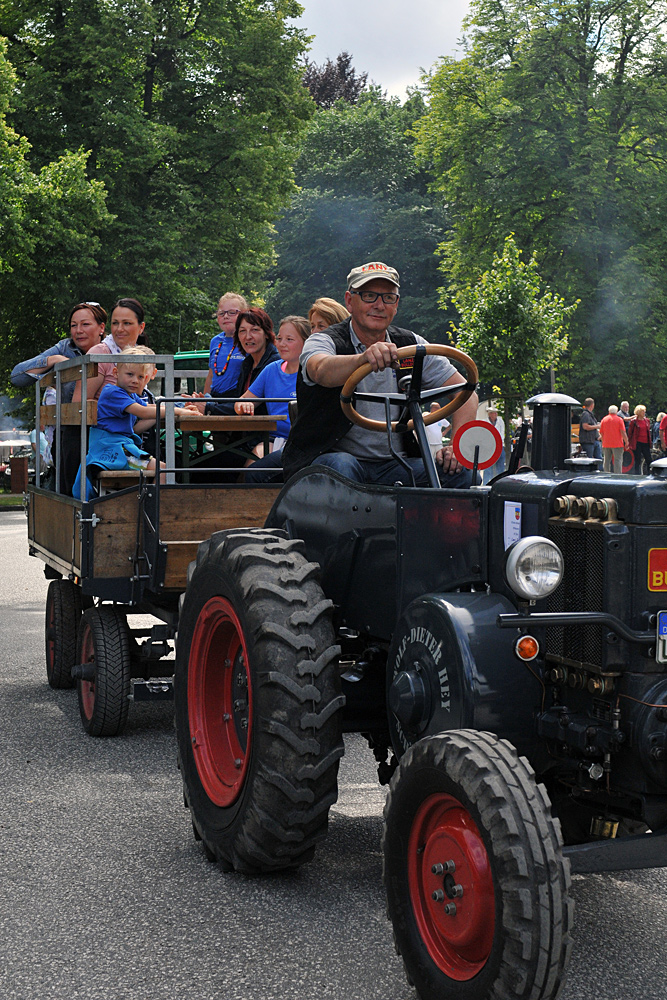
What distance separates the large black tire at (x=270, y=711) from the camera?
3791mm

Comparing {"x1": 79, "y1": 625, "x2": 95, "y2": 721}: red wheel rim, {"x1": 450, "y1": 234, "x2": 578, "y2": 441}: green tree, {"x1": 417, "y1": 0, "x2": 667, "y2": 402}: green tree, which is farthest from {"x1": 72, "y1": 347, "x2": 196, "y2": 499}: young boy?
{"x1": 417, "y1": 0, "x2": 667, "y2": 402}: green tree

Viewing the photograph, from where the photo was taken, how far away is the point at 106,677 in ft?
20.5

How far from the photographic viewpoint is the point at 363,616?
13.6ft

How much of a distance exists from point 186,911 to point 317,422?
1.77 metres

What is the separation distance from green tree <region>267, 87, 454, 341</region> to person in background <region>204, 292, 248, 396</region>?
42501 millimetres

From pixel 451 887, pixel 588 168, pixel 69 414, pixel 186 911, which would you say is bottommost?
pixel 186 911

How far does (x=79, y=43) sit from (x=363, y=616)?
2572 centimetres

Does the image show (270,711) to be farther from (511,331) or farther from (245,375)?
(511,331)

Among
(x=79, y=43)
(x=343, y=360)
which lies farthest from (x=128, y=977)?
(x=79, y=43)

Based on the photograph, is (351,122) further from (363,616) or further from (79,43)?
(363,616)

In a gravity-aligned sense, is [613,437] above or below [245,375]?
above

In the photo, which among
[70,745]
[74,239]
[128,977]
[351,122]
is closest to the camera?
[128,977]

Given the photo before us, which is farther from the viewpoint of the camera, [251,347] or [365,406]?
[251,347]

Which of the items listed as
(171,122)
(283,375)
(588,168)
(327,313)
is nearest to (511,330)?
(171,122)
